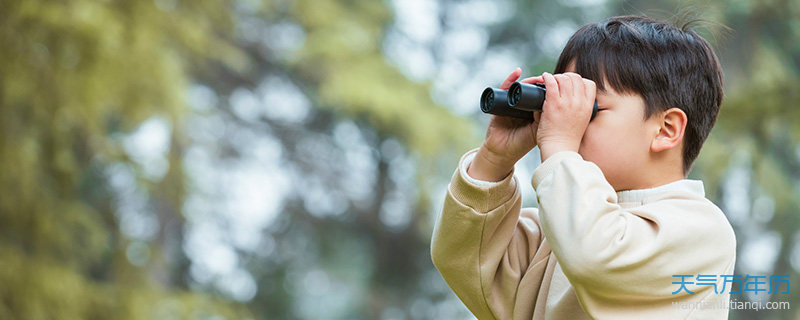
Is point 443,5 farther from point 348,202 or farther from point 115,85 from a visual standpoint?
point 115,85

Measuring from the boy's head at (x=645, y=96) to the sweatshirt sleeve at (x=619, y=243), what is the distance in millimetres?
86

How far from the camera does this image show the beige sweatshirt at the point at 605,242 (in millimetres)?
1008

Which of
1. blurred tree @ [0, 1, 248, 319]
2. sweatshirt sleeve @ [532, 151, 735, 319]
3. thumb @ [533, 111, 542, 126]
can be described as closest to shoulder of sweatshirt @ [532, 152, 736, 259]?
sweatshirt sleeve @ [532, 151, 735, 319]

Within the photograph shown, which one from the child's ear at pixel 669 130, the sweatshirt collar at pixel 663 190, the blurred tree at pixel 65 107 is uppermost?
the blurred tree at pixel 65 107

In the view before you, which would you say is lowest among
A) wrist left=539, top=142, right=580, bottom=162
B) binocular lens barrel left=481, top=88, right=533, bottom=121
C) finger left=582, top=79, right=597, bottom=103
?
wrist left=539, top=142, right=580, bottom=162

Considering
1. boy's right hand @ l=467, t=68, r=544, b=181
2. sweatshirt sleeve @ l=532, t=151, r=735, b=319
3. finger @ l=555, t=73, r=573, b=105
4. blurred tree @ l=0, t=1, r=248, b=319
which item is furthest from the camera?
blurred tree @ l=0, t=1, r=248, b=319

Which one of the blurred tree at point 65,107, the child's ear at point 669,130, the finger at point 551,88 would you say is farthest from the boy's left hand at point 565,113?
the blurred tree at point 65,107

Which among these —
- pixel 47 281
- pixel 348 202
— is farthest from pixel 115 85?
pixel 348 202

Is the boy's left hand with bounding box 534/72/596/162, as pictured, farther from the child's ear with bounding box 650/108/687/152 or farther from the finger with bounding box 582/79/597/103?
the child's ear with bounding box 650/108/687/152

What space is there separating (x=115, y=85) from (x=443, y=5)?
4.74m

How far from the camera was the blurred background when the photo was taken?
3.20 meters

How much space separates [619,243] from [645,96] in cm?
25

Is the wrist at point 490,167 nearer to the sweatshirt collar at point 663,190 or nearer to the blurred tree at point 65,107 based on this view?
the sweatshirt collar at point 663,190

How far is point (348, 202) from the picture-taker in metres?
7.42
